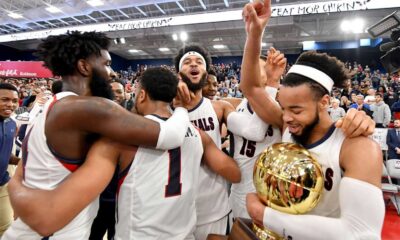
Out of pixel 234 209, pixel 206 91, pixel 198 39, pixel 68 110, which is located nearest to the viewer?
pixel 68 110

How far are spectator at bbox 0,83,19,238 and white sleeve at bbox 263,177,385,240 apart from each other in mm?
3120

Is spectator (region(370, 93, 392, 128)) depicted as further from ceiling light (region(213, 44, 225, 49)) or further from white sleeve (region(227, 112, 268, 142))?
ceiling light (region(213, 44, 225, 49))

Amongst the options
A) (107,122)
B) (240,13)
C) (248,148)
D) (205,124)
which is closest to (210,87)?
(205,124)

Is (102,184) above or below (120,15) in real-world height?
below

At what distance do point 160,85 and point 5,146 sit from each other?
2.48 metres

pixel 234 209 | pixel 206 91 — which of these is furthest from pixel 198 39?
pixel 234 209

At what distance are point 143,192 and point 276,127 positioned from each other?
38.0 inches

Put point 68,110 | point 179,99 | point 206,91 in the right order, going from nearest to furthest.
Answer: point 68,110, point 179,99, point 206,91

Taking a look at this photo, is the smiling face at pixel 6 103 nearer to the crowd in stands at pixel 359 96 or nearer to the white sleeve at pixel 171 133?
the crowd in stands at pixel 359 96

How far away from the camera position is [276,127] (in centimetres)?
194

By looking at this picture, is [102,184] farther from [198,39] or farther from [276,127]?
[198,39]

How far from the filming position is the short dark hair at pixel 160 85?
1.67 m

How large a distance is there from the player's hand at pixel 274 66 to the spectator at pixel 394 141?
535 centimetres

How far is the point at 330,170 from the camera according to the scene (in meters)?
1.26
